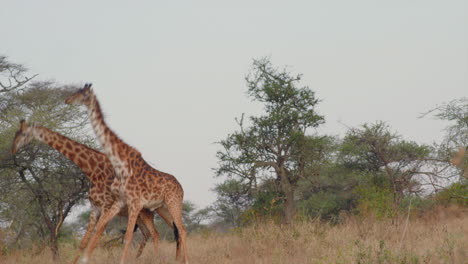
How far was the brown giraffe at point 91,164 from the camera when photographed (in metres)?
9.12

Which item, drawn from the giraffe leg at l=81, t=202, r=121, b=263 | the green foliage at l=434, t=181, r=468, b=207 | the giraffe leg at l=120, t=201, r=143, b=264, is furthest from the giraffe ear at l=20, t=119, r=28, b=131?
the green foliage at l=434, t=181, r=468, b=207

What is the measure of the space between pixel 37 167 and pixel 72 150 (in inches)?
120

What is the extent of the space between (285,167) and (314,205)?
5.65m

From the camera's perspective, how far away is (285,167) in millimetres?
19875

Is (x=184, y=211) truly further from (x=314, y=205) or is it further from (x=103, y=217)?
(x=103, y=217)

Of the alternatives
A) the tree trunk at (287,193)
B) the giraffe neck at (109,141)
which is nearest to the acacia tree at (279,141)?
the tree trunk at (287,193)

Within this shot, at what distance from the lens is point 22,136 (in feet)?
29.3

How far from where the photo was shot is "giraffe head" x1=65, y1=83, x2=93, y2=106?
8.74 meters

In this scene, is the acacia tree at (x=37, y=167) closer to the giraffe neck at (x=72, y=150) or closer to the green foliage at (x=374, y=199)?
the giraffe neck at (x=72, y=150)

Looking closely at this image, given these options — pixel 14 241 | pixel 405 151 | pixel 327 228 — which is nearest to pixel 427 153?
pixel 405 151

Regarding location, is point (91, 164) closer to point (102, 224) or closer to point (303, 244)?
point (102, 224)

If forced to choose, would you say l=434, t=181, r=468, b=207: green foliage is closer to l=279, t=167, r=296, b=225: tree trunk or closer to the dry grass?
l=279, t=167, r=296, b=225: tree trunk

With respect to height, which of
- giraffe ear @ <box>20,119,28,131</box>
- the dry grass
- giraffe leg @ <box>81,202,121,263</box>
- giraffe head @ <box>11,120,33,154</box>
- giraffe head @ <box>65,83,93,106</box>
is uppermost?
giraffe head @ <box>65,83,93,106</box>

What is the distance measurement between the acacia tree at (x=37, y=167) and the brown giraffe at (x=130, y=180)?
349 cm
